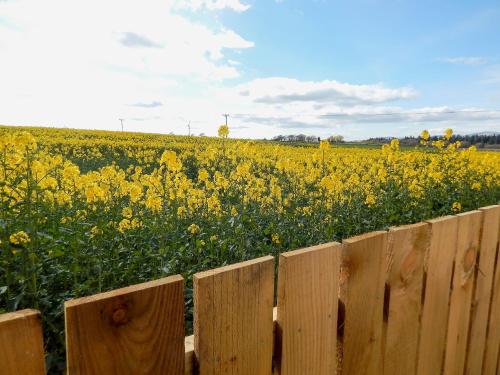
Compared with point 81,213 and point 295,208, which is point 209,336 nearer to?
point 81,213

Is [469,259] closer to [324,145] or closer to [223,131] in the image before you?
[223,131]

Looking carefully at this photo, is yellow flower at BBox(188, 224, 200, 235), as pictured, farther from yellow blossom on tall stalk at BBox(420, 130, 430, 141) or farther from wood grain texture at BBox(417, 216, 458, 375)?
yellow blossom on tall stalk at BBox(420, 130, 430, 141)

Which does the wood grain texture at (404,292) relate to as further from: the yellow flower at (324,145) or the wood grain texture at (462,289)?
the yellow flower at (324,145)

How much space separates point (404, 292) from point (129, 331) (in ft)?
2.89

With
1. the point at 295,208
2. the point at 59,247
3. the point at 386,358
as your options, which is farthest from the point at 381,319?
the point at 295,208

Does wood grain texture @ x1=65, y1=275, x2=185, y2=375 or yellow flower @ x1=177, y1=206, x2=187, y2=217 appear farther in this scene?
yellow flower @ x1=177, y1=206, x2=187, y2=217

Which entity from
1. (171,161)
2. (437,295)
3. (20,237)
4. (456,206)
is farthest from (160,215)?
(456,206)

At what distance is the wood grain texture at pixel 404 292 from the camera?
112 centimetres

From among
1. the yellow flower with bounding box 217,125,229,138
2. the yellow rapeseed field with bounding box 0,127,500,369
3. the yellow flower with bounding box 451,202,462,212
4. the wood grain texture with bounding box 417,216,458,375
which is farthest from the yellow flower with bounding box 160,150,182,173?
the yellow flower with bounding box 451,202,462,212

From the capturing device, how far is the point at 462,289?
143 cm

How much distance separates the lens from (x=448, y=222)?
4.13 feet

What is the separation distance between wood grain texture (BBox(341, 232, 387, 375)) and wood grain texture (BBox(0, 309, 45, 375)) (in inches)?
28.5

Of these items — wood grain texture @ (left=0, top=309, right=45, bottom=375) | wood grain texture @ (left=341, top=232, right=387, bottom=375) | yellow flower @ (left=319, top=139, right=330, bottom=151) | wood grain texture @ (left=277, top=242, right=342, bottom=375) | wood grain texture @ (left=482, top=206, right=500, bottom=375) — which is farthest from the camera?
yellow flower @ (left=319, top=139, right=330, bottom=151)

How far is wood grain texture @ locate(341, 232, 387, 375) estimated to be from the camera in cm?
100
